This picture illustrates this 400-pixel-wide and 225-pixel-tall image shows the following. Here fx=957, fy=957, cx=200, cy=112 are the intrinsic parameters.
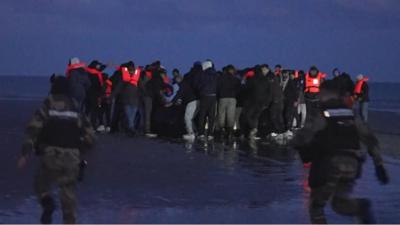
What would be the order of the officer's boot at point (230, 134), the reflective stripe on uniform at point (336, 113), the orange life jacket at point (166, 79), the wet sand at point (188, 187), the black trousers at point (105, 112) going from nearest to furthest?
the reflective stripe on uniform at point (336, 113) < the wet sand at point (188, 187) < the officer's boot at point (230, 134) < the orange life jacket at point (166, 79) < the black trousers at point (105, 112)

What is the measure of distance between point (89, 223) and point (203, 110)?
1138cm

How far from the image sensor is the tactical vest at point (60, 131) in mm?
9602

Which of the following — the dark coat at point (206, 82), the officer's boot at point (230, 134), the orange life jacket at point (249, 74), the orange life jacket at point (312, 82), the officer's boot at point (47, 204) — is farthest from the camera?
the orange life jacket at point (312, 82)

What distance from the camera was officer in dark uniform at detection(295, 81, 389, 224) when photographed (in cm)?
944

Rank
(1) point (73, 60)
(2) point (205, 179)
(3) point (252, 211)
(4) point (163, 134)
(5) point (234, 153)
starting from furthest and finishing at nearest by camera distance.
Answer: (4) point (163, 134) → (1) point (73, 60) → (5) point (234, 153) → (2) point (205, 179) → (3) point (252, 211)

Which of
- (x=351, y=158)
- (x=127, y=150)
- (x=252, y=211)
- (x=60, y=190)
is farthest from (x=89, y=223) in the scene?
(x=127, y=150)

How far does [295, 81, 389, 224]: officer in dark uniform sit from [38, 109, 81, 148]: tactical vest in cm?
224

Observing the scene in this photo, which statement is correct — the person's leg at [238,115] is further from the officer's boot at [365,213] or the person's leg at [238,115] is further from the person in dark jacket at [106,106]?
the officer's boot at [365,213]

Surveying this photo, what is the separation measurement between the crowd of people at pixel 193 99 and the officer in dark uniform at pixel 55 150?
1141 cm

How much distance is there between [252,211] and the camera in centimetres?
1180

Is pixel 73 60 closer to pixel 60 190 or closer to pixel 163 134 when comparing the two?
pixel 163 134

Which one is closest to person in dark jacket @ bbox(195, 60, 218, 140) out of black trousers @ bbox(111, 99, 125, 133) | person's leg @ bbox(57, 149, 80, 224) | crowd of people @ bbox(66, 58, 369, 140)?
crowd of people @ bbox(66, 58, 369, 140)

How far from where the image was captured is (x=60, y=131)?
9.60 m

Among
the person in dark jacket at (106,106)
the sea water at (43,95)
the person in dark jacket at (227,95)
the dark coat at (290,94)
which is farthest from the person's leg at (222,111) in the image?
the sea water at (43,95)
